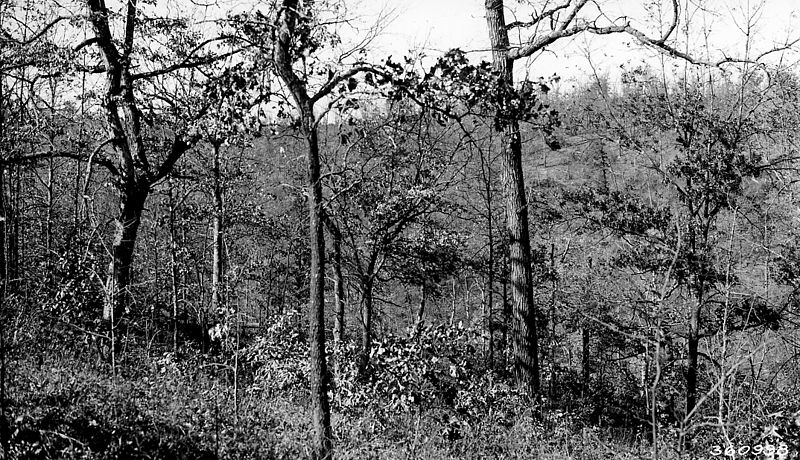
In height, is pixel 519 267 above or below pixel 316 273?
below

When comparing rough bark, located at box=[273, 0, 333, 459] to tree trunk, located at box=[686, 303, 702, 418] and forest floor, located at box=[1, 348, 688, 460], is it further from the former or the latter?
tree trunk, located at box=[686, 303, 702, 418]

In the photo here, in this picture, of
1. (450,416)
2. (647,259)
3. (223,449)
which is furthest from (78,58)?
(647,259)

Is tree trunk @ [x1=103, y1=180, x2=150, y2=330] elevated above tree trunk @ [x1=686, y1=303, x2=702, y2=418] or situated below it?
above

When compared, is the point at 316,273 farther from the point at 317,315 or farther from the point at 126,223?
the point at 126,223

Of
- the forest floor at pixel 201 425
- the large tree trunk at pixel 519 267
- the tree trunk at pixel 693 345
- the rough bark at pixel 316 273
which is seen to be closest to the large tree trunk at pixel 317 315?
the rough bark at pixel 316 273

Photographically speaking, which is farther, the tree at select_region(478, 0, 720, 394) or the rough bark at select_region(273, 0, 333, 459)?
the tree at select_region(478, 0, 720, 394)

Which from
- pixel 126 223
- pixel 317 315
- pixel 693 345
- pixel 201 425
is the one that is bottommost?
pixel 693 345

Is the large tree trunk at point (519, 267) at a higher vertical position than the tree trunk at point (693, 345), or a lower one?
higher

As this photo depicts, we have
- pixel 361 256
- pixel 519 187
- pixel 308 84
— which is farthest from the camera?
pixel 361 256

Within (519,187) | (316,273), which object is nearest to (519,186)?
(519,187)

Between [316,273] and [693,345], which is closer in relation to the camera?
[316,273]

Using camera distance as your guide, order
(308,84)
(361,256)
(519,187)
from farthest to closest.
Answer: (361,256) → (519,187) → (308,84)

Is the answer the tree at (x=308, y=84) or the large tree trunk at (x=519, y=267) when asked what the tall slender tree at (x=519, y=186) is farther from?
the tree at (x=308, y=84)

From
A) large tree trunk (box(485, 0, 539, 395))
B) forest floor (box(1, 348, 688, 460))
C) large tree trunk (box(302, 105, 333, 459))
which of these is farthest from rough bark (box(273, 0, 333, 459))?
large tree trunk (box(485, 0, 539, 395))
